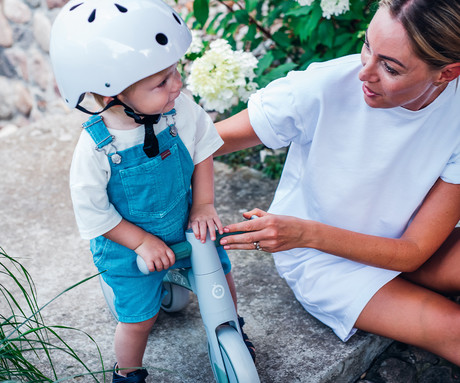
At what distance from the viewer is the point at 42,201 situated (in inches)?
94.7

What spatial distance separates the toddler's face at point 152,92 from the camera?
1.23 m

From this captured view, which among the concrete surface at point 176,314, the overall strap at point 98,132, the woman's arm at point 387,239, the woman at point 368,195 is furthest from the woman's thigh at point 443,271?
the overall strap at point 98,132

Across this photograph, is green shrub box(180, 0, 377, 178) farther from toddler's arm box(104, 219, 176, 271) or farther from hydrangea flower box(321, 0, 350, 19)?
toddler's arm box(104, 219, 176, 271)

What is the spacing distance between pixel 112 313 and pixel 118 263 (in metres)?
0.38

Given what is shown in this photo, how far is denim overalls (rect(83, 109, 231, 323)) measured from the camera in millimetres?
1294

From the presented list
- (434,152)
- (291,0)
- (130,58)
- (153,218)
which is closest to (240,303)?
(153,218)

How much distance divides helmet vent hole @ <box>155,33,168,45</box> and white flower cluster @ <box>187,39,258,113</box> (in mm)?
766

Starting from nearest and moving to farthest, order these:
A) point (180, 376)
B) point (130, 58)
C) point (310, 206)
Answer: point (130, 58), point (180, 376), point (310, 206)

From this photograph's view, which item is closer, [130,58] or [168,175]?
[130,58]

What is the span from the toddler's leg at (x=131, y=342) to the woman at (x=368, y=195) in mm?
338

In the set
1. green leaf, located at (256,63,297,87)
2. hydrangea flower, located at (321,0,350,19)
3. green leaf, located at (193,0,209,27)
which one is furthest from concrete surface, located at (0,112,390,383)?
hydrangea flower, located at (321,0,350,19)

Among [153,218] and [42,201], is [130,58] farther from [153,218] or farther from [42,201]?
[42,201]

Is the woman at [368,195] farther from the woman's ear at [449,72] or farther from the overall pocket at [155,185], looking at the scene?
the overall pocket at [155,185]

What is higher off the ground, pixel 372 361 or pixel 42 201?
pixel 372 361
